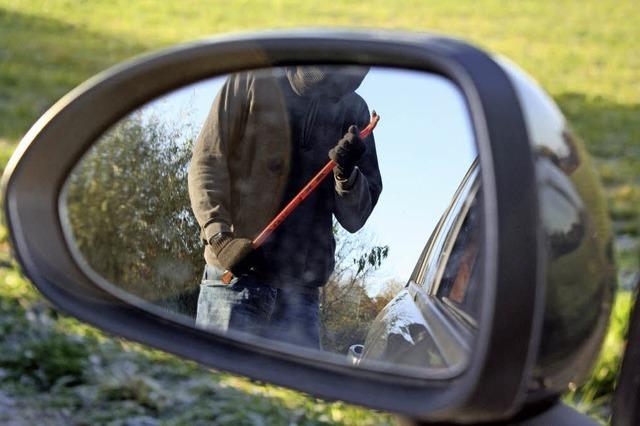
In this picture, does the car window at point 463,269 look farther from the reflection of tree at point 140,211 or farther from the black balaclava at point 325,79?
the reflection of tree at point 140,211

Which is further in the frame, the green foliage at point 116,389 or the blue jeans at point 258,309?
the green foliage at point 116,389

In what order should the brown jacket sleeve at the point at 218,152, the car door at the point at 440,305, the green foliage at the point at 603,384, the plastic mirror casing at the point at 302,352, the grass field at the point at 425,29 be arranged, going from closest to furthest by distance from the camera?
1. the plastic mirror casing at the point at 302,352
2. the car door at the point at 440,305
3. the brown jacket sleeve at the point at 218,152
4. the green foliage at the point at 603,384
5. the grass field at the point at 425,29

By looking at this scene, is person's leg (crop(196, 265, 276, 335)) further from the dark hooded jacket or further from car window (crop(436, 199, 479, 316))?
car window (crop(436, 199, 479, 316))

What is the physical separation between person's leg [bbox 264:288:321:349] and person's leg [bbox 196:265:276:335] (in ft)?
0.06

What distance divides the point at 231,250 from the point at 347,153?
259 millimetres

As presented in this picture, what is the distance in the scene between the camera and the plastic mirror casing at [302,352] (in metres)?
1.28

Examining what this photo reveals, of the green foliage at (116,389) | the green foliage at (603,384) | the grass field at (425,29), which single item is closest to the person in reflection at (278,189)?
the green foliage at (116,389)

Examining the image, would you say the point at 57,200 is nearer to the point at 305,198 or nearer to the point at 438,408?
the point at 305,198

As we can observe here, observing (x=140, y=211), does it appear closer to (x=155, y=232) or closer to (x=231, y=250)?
(x=155, y=232)

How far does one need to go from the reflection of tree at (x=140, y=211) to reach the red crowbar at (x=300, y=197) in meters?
0.13

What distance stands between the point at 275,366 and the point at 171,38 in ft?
37.9

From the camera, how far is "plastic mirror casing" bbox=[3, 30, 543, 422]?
1284mm

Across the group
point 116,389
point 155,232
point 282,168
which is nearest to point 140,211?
point 155,232

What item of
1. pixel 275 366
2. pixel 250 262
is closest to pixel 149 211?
pixel 250 262
